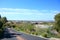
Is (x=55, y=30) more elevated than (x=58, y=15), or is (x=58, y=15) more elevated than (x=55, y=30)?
(x=58, y=15)

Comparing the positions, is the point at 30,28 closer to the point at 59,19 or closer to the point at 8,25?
the point at 59,19

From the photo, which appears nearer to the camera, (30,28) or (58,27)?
(58,27)

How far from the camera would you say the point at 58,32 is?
4756cm

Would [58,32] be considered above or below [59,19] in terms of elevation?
below

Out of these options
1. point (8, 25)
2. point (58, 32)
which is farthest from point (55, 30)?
point (8, 25)

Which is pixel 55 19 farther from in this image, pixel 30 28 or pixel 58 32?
pixel 30 28

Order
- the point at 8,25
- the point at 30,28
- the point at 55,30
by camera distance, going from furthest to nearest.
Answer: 1. the point at 8,25
2. the point at 30,28
3. the point at 55,30

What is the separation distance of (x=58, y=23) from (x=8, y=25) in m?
61.6

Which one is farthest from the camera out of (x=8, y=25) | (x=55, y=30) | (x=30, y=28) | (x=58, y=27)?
(x=8, y=25)

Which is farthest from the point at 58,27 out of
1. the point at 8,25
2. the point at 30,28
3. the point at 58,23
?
the point at 8,25

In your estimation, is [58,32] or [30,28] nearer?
[58,32]

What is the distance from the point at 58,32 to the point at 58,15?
4.18 metres

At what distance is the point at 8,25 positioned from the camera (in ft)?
345


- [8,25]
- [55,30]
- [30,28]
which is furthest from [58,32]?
[8,25]
